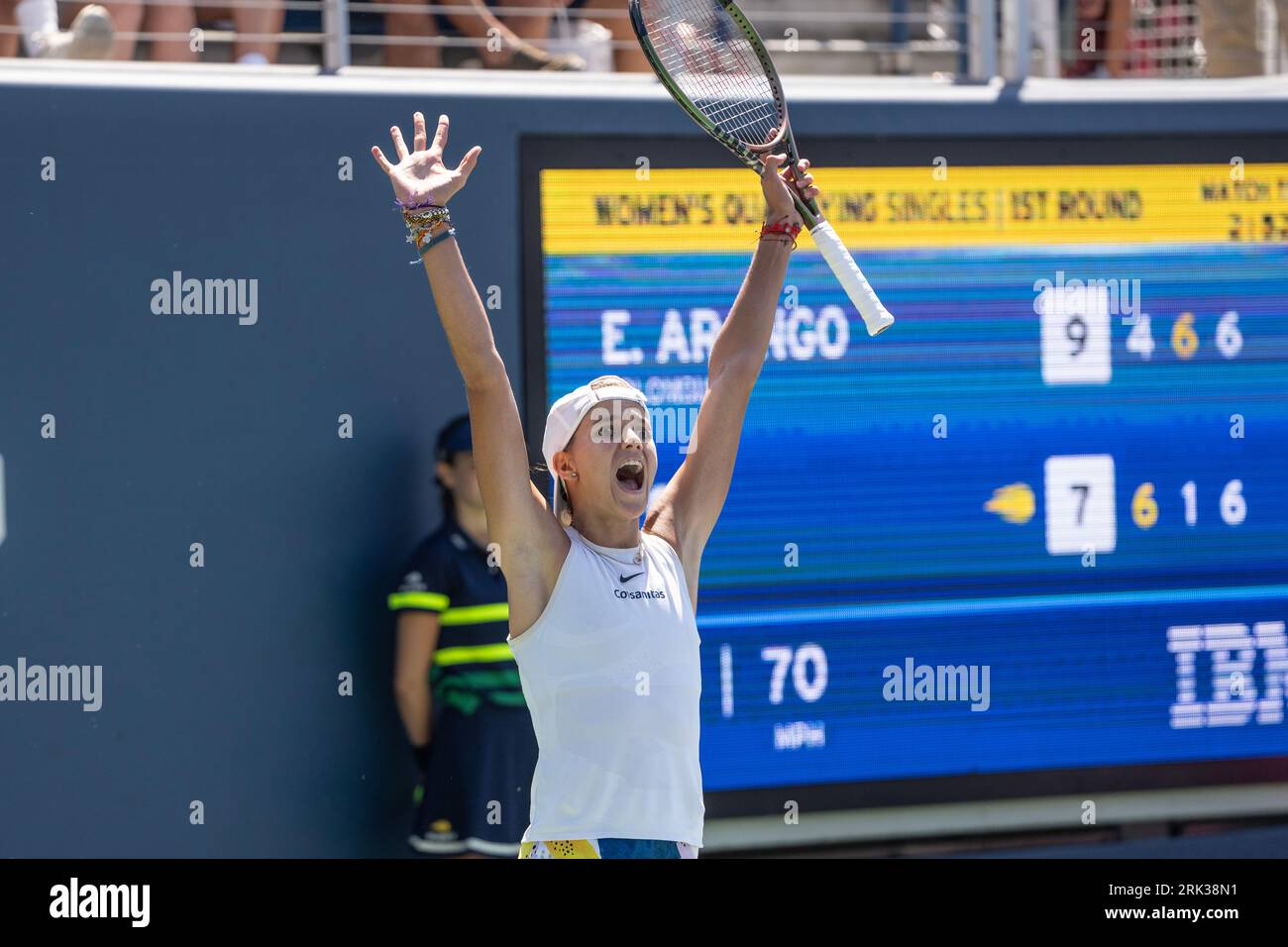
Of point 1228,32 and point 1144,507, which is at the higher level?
point 1228,32

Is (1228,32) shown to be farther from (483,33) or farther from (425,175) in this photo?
(425,175)

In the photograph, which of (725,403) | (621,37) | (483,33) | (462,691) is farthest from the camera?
(621,37)

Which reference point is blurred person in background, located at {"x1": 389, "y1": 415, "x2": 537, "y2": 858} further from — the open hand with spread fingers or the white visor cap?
the open hand with spread fingers

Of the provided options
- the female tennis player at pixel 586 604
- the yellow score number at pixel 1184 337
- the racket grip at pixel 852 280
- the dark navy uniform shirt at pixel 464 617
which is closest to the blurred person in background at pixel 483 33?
the dark navy uniform shirt at pixel 464 617

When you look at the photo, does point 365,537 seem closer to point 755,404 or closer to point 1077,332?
point 755,404

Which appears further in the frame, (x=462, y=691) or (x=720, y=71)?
(x=462, y=691)

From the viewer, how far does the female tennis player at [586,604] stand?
319 cm

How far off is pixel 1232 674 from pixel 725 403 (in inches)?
121

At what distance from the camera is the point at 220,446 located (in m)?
5.41

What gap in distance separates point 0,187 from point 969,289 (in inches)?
117

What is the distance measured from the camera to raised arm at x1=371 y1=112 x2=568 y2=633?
10.6 feet

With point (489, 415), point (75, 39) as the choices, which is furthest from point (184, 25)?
point (489, 415)

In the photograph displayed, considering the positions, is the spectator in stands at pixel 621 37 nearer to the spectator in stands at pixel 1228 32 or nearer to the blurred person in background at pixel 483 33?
the blurred person in background at pixel 483 33
